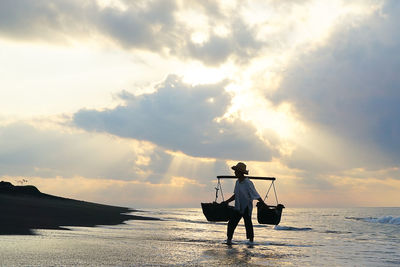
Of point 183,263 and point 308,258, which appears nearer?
point 183,263

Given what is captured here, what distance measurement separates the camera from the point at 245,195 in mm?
12953

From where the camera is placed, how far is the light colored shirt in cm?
1295

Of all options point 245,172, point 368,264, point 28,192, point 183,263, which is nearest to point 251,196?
point 245,172

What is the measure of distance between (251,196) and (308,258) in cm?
329

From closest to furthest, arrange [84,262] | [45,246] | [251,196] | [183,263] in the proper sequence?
1. [84,262]
2. [183,263]
3. [45,246]
4. [251,196]

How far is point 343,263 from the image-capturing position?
9391 mm

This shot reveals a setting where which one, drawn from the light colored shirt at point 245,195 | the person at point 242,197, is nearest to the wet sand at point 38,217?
the person at point 242,197

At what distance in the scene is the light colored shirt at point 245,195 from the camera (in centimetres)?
1295

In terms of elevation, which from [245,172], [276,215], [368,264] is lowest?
[368,264]

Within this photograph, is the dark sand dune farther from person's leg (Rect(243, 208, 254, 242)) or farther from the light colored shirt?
person's leg (Rect(243, 208, 254, 242))

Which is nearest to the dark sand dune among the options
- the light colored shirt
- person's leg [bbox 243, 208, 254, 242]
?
the light colored shirt

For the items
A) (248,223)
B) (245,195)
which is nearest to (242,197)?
(245,195)

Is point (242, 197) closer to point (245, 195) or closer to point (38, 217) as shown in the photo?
point (245, 195)

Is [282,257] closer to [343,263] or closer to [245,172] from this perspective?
[343,263]
